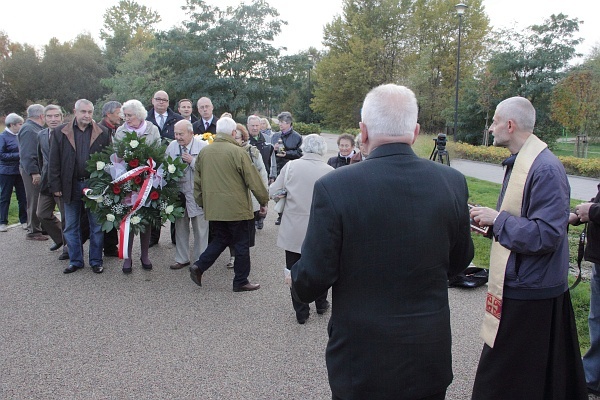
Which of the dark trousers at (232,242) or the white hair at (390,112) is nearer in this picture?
the white hair at (390,112)

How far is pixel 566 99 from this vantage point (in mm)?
23094

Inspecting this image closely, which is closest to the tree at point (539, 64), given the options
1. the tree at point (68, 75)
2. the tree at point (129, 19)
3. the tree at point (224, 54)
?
the tree at point (224, 54)

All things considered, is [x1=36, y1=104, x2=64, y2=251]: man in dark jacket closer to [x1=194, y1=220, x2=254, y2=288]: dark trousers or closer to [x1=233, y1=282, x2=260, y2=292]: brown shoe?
[x1=194, y1=220, x2=254, y2=288]: dark trousers

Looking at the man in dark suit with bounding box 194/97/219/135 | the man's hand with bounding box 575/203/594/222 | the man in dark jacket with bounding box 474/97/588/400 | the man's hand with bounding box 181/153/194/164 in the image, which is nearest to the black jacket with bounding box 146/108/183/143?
the man in dark suit with bounding box 194/97/219/135

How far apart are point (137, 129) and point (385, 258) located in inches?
209

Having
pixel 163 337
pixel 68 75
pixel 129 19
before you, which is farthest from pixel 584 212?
pixel 129 19

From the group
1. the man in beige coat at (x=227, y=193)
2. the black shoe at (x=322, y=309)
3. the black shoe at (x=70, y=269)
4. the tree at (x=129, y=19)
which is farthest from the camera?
the tree at (x=129, y=19)

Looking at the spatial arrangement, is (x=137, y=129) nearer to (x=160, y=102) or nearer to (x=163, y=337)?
(x=160, y=102)

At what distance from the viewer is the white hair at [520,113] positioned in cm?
277

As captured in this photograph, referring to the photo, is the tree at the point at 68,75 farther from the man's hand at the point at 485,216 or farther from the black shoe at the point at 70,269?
the man's hand at the point at 485,216

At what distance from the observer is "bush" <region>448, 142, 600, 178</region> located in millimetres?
15828

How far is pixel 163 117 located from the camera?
25.0 ft

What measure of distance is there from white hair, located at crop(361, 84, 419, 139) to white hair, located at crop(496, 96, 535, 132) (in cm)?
114

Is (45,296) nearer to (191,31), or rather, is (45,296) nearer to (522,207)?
(522,207)
